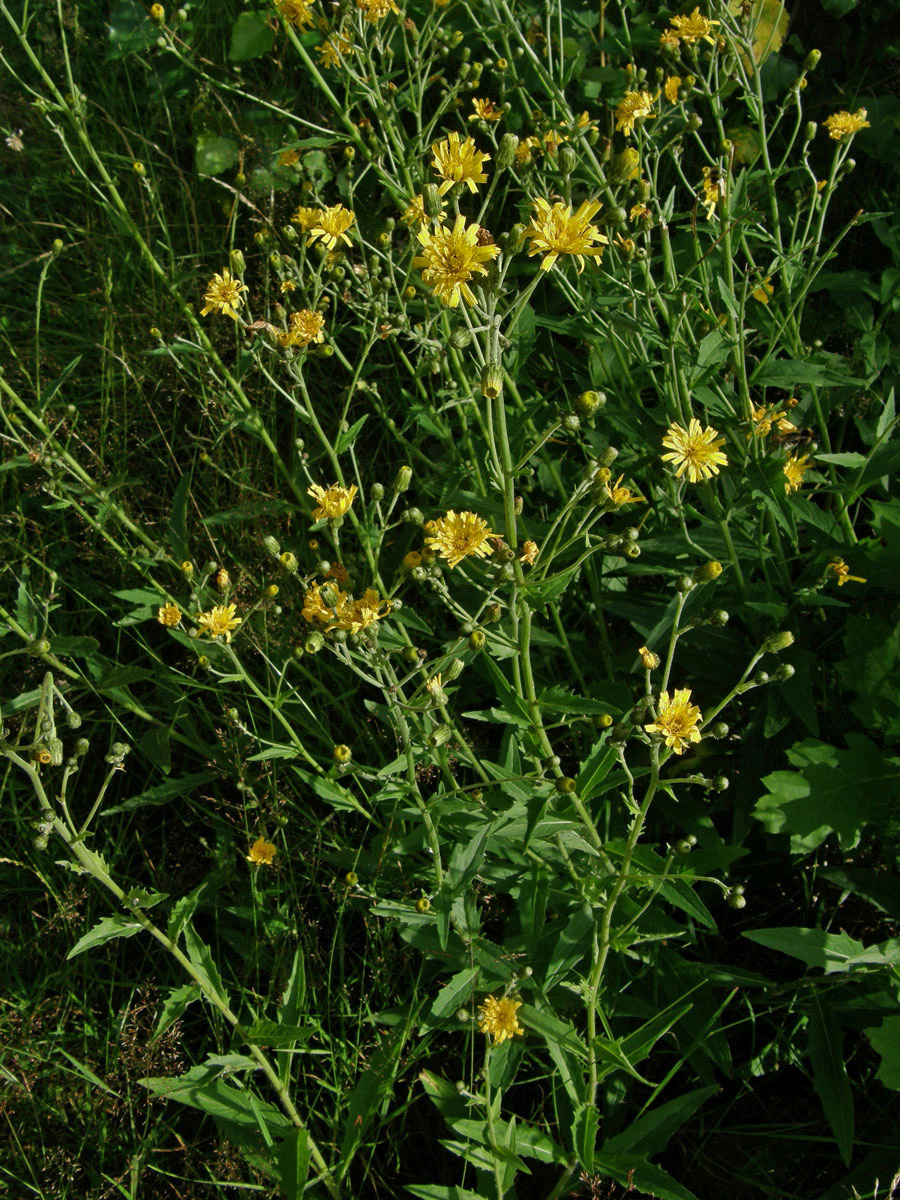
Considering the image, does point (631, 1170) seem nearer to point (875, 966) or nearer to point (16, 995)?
point (875, 966)

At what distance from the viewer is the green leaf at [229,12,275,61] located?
13.5 feet

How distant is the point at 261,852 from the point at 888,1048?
173 centimetres

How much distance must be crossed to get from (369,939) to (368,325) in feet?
6.78

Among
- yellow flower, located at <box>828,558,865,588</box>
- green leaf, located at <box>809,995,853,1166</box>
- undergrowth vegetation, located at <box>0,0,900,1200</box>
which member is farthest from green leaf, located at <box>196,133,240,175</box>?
green leaf, located at <box>809,995,853,1166</box>

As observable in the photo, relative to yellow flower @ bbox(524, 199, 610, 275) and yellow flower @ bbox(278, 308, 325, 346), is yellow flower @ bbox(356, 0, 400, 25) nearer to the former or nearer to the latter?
yellow flower @ bbox(278, 308, 325, 346)

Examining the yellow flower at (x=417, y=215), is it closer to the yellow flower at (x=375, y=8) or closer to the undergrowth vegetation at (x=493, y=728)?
the undergrowth vegetation at (x=493, y=728)

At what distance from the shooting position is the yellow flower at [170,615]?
9.37 ft

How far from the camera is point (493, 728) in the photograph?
3350 mm

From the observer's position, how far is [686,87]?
314 cm

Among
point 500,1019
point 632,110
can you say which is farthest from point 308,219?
point 500,1019

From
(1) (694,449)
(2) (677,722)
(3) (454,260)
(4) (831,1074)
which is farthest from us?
(1) (694,449)

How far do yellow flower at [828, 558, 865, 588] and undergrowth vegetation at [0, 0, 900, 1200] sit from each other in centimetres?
5

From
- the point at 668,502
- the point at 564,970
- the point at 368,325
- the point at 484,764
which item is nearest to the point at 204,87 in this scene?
the point at 368,325

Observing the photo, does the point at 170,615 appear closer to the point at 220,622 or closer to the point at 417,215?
the point at 220,622
